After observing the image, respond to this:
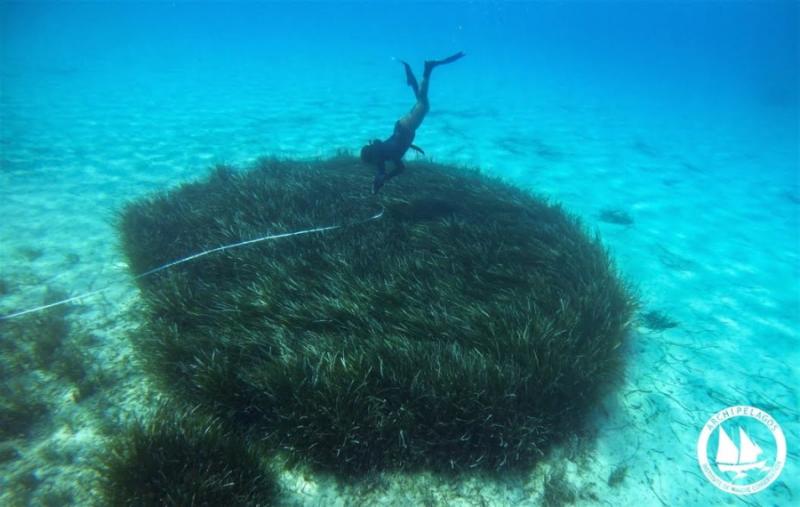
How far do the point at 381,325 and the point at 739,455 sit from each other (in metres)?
4.21

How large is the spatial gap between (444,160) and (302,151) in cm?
536

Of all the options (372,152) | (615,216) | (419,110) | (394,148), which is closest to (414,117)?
(419,110)

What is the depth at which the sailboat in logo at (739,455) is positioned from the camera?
4.15 meters

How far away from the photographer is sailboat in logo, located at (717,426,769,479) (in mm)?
4152

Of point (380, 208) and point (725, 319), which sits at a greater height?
point (380, 208)

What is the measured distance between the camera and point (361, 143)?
16.1 metres

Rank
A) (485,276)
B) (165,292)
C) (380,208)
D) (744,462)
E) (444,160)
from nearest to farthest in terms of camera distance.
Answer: (744,462), (165,292), (485,276), (380,208), (444,160)

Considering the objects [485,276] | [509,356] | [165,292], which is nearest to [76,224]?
[165,292]

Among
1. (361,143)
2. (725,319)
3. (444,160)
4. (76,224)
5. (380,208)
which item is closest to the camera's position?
(725,319)

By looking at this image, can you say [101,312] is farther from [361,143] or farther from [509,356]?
[361,143]

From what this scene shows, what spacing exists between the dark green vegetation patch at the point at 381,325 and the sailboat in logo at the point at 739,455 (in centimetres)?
121

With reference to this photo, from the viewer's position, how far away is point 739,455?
429cm

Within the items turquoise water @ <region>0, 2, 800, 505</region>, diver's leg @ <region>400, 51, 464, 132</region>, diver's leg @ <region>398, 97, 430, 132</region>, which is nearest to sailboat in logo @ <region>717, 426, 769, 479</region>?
turquoise water @ <region>0, 2, 800, 505</region>

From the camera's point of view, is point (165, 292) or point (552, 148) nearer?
point (165, 292)
